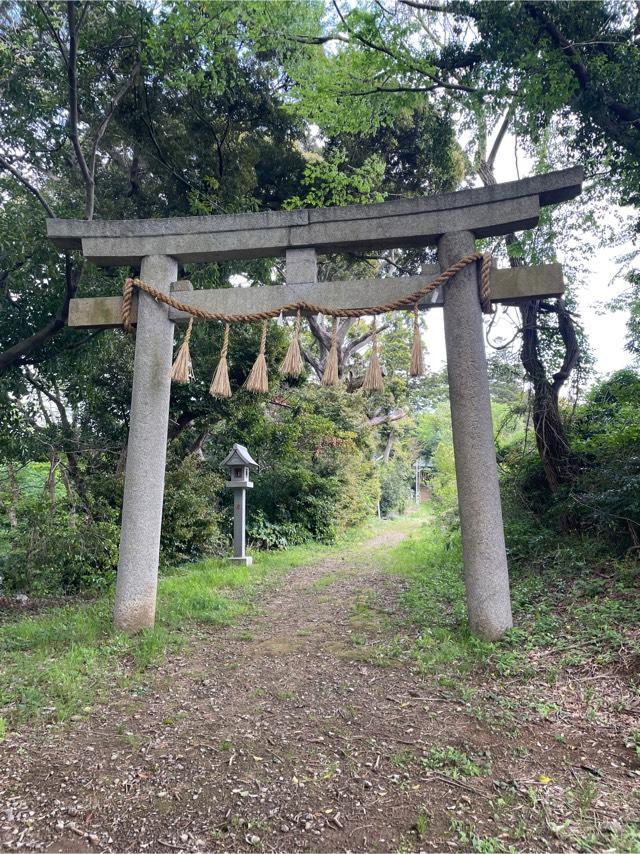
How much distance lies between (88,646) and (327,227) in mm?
4042

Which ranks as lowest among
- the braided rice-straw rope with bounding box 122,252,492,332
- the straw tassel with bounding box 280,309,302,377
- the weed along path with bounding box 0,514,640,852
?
the weed along path with bounding box 0,514,640,852

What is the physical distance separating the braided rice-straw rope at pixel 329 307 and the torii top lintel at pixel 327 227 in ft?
1.13

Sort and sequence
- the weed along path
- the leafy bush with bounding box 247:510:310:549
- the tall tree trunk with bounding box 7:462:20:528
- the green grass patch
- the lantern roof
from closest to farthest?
1. the weed along path
2. the green grass patch
3. the tall tree trunk with bounding box 7:462:20:528
4. the lantern roof
5. the leafy bush with bounding box 247:510:310:549

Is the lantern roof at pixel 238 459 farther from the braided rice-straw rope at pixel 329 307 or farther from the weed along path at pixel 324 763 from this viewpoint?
the weed along path at pixel 324 763

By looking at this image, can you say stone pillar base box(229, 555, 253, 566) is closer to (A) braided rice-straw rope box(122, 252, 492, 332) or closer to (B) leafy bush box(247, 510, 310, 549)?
(B) leafy bush box(247, 510, 310, 549)

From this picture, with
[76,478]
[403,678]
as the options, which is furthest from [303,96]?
[403,678]

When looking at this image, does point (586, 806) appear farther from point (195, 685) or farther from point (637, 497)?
point (637, 497)

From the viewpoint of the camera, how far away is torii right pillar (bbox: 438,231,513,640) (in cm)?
381

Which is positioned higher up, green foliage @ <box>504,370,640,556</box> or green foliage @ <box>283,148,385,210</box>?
green foliage @ <box>283,148,385,210</box>

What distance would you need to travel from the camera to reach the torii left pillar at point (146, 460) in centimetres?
426

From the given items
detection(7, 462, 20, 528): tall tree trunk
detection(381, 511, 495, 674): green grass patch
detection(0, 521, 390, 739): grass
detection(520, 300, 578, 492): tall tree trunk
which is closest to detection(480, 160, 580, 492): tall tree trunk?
detection(520, 300, 578, 492): tall tree trunk

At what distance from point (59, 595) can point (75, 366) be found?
2941mm

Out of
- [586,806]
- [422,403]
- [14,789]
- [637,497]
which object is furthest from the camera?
[422,403]

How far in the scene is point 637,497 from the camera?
458cm
